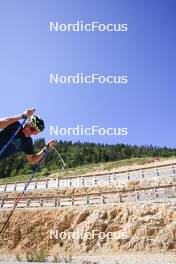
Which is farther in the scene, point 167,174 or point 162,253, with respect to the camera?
point 167,174

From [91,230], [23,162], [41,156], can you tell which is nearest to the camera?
[41,156]

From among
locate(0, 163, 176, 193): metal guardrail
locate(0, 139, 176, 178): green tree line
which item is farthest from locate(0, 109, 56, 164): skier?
locate(0, 139, 176, 178): green tree line

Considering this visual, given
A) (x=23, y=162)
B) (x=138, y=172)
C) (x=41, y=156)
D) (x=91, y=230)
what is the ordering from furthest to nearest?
(x=23, y=162) < (x=138, y=172) < (x=91, y=230) < (x=41, y=156)

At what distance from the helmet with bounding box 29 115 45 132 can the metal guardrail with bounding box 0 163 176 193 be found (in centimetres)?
2743

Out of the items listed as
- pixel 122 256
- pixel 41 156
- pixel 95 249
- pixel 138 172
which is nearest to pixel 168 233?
pixel 122 256

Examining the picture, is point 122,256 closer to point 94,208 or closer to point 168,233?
point 168,233

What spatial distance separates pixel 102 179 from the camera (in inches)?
1460

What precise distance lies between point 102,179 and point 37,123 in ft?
101

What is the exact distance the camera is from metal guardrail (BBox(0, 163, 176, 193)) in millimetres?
34188

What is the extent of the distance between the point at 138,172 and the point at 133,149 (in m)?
129

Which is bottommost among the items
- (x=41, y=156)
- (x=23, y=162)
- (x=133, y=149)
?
(x=41, y=156)

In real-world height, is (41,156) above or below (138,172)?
below

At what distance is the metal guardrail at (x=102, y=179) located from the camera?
34.2m

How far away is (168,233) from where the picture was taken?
2377 centimetres
